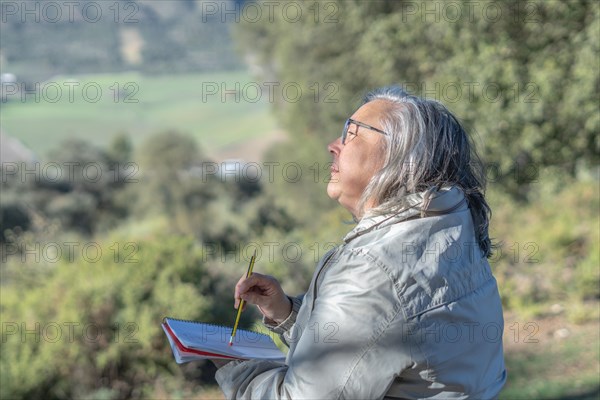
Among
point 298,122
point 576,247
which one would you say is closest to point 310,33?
point 298,122

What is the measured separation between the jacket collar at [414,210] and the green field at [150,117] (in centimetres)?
3494

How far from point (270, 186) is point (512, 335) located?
988 inches

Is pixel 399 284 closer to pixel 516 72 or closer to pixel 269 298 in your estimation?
pixel 269 298

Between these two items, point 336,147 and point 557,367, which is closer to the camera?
point 336,147

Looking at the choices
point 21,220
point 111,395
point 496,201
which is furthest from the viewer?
point 21,220

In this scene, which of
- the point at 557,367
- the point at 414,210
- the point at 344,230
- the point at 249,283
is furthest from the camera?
the point at 344,230

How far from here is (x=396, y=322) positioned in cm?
164

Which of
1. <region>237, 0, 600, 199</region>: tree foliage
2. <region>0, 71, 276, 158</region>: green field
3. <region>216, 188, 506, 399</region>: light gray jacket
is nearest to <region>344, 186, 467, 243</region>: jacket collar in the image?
<region>216, 188, 506, 399</region>: light gray jacket

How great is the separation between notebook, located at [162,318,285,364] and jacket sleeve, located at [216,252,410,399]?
0.31 metres

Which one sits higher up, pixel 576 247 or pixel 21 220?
pixel 576 247

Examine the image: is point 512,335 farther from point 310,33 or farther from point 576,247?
point 310,33

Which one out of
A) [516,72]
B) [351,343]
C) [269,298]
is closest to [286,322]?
[269,298]

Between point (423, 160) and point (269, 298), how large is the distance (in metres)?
0.63

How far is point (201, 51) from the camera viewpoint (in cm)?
6000
